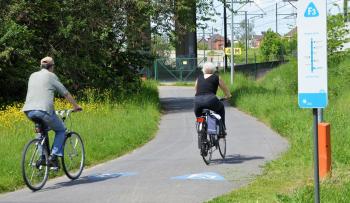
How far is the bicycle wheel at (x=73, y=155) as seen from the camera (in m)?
9.97

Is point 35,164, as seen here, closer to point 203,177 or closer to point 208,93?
point 203,177

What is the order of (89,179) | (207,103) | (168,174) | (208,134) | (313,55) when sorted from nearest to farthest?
(313,55), (89,179), (168,174), (207,103), (208,134)

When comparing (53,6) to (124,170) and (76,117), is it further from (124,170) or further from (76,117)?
(124,170)

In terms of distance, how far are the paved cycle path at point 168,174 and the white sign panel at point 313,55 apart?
2434mm

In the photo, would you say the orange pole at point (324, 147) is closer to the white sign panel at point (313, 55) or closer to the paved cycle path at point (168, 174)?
the paved cycle path at point (168, 174)

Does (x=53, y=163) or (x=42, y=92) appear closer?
(x=42, y=92)

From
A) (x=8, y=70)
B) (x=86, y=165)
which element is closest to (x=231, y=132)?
(x=86, y=165)

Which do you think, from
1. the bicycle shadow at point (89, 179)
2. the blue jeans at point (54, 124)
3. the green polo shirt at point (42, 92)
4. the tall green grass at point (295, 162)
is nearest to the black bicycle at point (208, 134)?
the tall green grass at point (295, 162)

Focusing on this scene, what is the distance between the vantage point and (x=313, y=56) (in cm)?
629

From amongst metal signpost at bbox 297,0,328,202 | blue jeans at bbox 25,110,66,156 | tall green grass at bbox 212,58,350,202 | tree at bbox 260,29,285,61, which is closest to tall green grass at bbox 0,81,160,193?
blue jeans at bbox 25,110,66,156

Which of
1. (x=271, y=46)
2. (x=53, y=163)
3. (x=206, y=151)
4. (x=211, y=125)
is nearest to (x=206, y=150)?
(x=206, y=151)

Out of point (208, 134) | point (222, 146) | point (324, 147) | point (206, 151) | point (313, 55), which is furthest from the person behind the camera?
point (222, 146)

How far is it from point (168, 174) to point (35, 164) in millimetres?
2174

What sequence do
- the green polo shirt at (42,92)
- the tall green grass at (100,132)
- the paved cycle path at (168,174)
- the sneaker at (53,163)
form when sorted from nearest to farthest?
the paved cycle path at (168,174), the green polo shirt at (42,92), the sneaker at (53,163), the tall green grass at (100,132)
